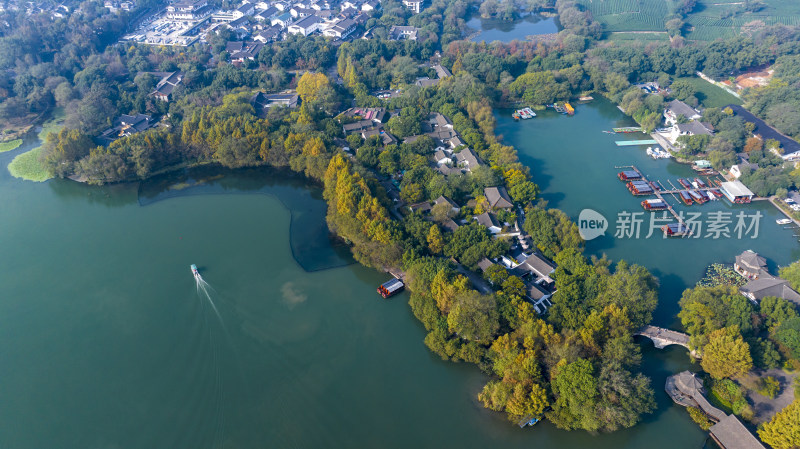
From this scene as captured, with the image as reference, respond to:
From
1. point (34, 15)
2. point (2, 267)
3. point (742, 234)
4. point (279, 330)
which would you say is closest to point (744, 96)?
point (742, 234)

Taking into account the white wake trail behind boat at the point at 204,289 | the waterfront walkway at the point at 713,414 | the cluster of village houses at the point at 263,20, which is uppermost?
the cluster of village houses at the point at 263,20

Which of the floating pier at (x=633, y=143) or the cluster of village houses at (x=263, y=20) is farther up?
the cluster of village houses at (x=263, y=20)

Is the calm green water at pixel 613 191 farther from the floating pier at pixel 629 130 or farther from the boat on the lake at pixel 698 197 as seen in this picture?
the floating pier at pixel 629 130

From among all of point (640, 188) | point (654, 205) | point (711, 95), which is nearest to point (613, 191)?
point (640, 188)

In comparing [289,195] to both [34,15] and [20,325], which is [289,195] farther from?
[34,15]

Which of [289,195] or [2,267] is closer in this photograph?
[2,267]
